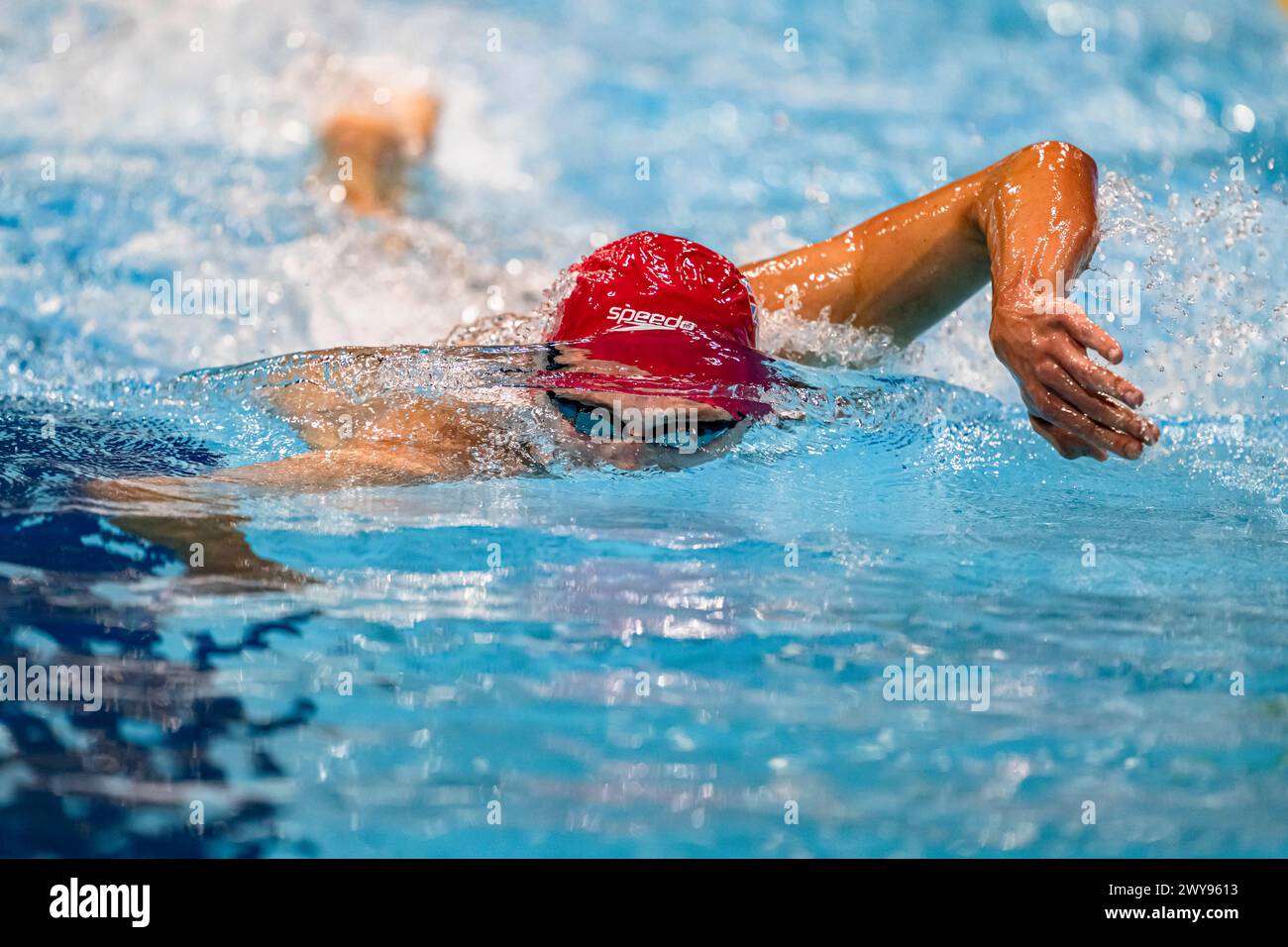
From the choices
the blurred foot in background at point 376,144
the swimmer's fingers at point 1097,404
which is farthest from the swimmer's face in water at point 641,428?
the blurred foot in background at point 376,144

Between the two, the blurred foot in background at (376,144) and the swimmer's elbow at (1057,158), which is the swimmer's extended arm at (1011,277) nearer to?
the swimmer's elbow at (1057,158)

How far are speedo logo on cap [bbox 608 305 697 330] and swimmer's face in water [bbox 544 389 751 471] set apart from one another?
0.17 metres

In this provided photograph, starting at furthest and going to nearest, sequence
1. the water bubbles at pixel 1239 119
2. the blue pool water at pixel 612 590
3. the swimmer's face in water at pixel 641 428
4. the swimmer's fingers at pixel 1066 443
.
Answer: the water bubbles at pixel 1239 119 → the swimmer's face in water at pixel 641 428 → the swimmer's fingers at pixel 1066 443 → the blue pool water at pixel 612 590

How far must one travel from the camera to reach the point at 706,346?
2275 millimetres

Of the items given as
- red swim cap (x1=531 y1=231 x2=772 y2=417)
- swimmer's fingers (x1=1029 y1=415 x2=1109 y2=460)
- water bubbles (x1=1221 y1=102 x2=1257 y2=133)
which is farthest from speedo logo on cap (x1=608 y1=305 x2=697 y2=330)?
Answer: water bubbles (x1=1221 y1=102 x2=1257 y2=133)

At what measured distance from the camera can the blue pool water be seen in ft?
5.14

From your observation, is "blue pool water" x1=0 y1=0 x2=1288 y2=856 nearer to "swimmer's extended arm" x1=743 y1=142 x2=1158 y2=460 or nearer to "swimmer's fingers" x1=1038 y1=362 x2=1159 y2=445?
"swimmer's extended arm" x1=743 y1=142 x2=1158 y2=460

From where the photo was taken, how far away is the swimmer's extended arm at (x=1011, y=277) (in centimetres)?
182

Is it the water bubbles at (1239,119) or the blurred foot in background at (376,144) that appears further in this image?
the water bubbles at (1239,119)

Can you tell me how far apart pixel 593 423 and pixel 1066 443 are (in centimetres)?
84

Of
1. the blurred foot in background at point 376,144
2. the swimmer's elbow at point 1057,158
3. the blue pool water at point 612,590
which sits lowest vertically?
the blue pool water at point 612,590

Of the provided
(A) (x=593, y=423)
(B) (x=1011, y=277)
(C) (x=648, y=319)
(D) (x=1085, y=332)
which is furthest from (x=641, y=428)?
(D) (x=1085, y=332)

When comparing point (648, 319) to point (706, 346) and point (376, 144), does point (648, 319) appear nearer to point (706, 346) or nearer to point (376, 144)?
point (706, 346)

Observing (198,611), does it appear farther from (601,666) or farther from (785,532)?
(785,532)
